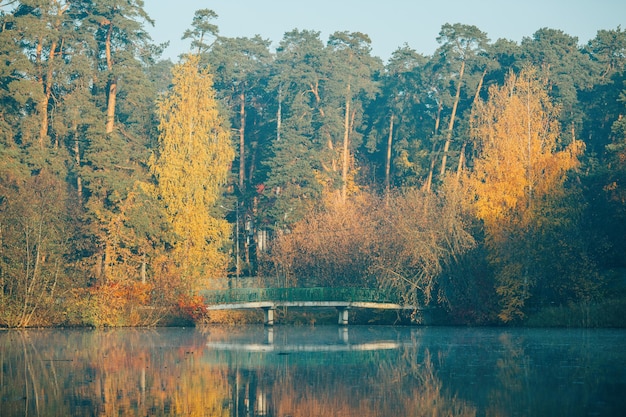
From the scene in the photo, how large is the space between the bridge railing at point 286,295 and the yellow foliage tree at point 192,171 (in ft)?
6.58

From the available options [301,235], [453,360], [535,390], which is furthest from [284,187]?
[535,390]

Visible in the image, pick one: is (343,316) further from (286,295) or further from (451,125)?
(451,125)

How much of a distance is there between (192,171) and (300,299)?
10454 mm

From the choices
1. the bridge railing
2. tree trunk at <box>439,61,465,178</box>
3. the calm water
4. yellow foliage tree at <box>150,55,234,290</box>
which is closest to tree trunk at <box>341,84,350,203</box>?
tree trunk at <box>439,61,465,178</box>

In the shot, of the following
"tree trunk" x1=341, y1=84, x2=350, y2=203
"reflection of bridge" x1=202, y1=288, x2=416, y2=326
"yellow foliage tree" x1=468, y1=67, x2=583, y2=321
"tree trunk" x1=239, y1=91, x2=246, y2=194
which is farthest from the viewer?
"tree trunk" x1=239, y1=91, x2=246, y2=194

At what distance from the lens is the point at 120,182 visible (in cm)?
4975

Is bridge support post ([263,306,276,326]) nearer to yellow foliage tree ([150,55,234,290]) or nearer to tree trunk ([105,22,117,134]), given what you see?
yellow foliage tree ([150,55,234,290])

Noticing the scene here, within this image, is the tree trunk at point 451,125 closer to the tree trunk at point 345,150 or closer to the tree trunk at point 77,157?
the tree trunk at point 345,150

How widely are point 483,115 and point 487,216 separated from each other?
8.16 m

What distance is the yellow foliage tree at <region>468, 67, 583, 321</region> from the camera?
43.2m

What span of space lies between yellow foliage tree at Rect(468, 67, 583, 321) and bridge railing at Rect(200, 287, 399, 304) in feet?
21.0

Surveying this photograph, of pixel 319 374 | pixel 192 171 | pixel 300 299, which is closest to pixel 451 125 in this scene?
pixel 192 171

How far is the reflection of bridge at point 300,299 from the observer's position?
149ft

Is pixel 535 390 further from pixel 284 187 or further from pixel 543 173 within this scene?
pixel 284 187
